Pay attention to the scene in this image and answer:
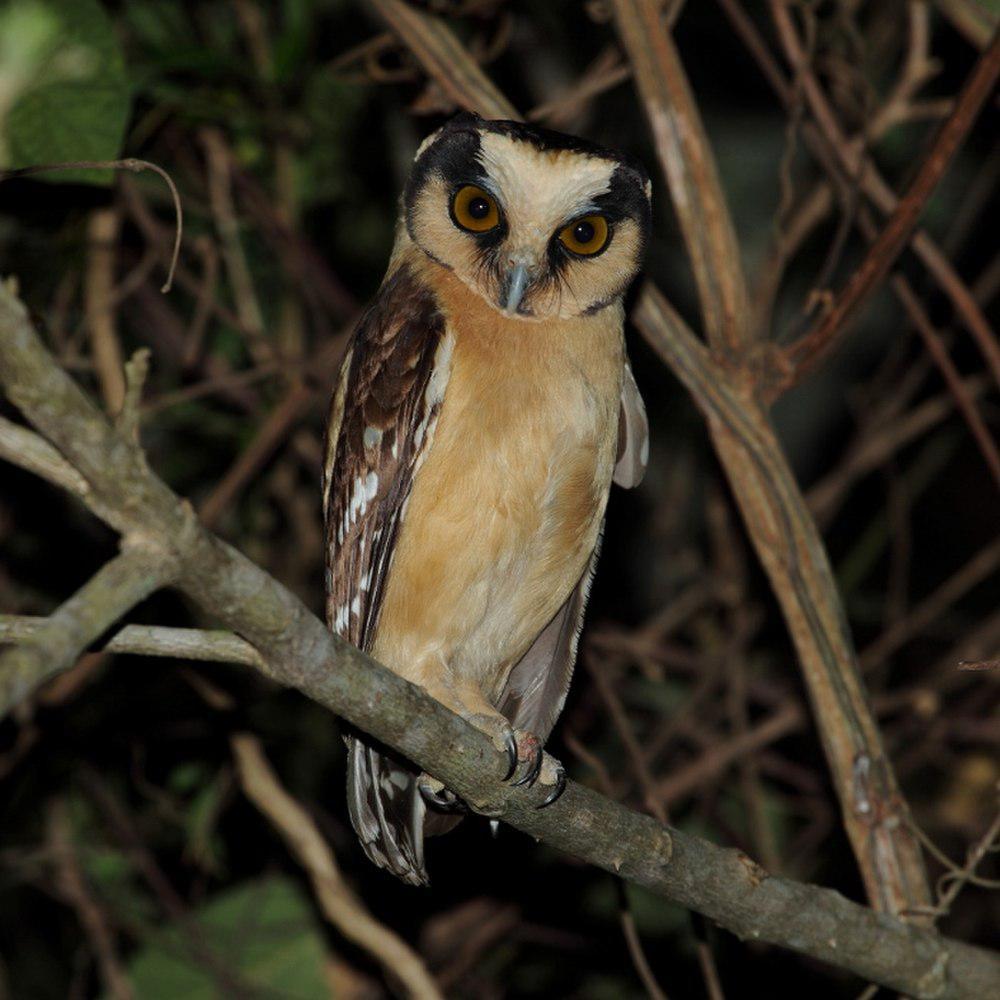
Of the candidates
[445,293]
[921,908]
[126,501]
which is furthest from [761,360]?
[126,501]

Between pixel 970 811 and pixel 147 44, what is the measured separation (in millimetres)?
3361

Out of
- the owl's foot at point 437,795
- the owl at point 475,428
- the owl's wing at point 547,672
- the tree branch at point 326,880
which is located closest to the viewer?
the owl at point 475,428

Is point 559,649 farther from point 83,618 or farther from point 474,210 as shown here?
point 83,618

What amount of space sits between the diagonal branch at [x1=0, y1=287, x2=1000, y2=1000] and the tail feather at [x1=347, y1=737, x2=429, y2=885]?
1.71 ft

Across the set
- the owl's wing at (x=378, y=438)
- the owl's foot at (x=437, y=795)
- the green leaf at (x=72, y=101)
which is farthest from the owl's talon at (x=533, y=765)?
the green leaf at (x=72, y=101)

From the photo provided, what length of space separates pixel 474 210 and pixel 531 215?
0.12m

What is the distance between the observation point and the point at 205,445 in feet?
13.0

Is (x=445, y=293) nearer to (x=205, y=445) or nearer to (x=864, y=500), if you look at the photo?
(x=205, y=445)

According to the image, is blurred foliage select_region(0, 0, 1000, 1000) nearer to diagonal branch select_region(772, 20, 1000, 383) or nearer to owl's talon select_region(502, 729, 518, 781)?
diagonal branch select_region(772, 20, 1000, 383)

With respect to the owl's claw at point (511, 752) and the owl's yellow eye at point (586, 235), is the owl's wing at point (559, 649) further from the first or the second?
the owl's claw at point (511, 752)

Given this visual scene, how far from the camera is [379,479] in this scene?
93.7 inches

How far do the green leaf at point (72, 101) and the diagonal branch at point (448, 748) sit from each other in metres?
1.02

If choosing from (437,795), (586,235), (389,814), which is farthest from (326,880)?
(586,235)

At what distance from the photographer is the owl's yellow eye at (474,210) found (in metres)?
2.45
